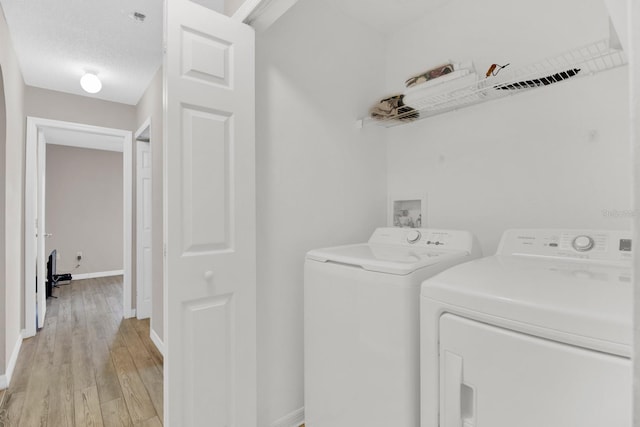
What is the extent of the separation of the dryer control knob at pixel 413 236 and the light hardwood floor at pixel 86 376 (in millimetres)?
1782

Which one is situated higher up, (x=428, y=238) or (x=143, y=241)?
(x=428, y=238)

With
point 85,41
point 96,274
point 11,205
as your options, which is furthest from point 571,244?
point 96,274

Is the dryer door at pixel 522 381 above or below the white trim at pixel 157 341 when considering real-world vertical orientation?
above

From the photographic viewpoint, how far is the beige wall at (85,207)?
17.5 feet

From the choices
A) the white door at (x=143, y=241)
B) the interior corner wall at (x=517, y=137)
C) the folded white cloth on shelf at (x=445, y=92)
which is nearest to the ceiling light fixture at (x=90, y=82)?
the white door at (x=143, y=241)

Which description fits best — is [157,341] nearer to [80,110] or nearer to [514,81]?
[80,110]

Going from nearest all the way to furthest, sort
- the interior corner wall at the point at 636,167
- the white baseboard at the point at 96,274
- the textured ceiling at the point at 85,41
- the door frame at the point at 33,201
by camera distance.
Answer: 1. the interior corner wall at the point at 636,167
2. the textured ceiling at the point at 85,41
3. the door frame at the point at 33,201
4. the white baseboard at the point at 96,274

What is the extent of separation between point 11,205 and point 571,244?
139 inches

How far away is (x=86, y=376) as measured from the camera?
2295 millimetres

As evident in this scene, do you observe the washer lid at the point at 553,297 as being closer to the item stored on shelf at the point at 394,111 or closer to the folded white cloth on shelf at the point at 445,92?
the folded white cloth on shelf at the point at 445,92

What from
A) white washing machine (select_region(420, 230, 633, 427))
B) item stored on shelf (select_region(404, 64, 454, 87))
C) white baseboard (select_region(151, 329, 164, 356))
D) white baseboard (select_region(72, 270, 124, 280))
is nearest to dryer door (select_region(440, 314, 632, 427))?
white washing machine (select_region(420, 230, 633, 427))

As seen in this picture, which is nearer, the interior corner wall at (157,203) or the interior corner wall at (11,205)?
the interior corner wall at (11,205)

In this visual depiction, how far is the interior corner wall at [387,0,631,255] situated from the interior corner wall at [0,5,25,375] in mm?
2701

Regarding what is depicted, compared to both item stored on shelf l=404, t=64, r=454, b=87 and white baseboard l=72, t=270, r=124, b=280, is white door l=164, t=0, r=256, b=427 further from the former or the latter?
white baseboard l=72, t=270, r=124, b=280
